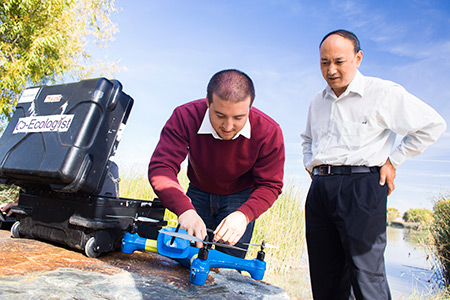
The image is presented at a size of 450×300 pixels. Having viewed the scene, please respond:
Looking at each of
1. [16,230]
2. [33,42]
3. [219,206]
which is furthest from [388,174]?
[33,42]

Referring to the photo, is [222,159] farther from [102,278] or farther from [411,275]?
[411,275]

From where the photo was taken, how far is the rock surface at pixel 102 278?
1.52 meters

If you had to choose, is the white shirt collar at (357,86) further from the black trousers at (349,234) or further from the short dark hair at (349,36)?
the black trousers at (349,234)

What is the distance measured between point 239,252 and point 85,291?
95 cm

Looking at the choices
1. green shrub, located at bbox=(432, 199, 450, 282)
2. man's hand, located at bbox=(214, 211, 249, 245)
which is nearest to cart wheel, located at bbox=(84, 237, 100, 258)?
man's hand, located at bbox=(214, 211, 249, 245)

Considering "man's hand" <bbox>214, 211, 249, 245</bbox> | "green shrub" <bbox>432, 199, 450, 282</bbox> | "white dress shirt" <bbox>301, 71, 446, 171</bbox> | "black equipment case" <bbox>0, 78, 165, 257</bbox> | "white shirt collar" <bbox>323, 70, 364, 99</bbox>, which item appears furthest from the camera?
"green shrub" <bbox>432, 199, 450, 282</bbox>

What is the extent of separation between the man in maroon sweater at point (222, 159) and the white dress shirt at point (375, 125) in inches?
12.8

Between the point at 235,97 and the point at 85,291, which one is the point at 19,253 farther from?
the point at 235,97

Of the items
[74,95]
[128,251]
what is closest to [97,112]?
[74,95]

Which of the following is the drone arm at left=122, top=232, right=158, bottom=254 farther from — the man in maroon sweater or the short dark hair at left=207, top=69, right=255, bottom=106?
the short dark hair at left=207, top=69, right=255, bottom=106

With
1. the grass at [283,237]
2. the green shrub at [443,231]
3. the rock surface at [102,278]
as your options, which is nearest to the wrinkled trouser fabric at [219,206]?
the rock surface at [102,278]

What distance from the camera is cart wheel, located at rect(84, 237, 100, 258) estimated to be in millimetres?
A: 2043

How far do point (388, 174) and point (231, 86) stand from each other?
37.8 inches

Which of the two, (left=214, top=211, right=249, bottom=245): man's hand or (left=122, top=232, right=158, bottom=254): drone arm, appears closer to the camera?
(left=214, top=211, right=249, bottom=245): man's hand
